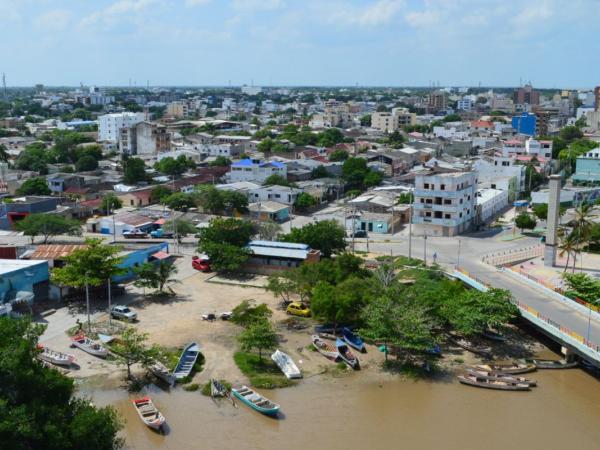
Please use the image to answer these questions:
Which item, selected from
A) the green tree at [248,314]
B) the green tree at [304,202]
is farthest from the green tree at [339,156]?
the green tree at [248,314]

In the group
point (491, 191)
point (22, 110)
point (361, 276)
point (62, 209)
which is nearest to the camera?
point (361, 276)

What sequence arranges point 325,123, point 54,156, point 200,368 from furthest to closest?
point 325,123
point 54,156
point 200,368

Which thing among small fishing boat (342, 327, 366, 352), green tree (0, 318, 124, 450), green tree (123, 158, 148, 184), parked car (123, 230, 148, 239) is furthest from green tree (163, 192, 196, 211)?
green tree (0, 318, 124, 450)

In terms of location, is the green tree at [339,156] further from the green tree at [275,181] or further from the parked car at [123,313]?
the parked car at [123,313]

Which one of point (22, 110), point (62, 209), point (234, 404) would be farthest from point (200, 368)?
point (22, 110)

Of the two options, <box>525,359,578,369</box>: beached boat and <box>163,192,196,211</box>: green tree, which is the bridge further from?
<box>163,192,196,211</box>: green tree

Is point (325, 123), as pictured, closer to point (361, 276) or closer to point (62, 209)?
point (62, 209)
